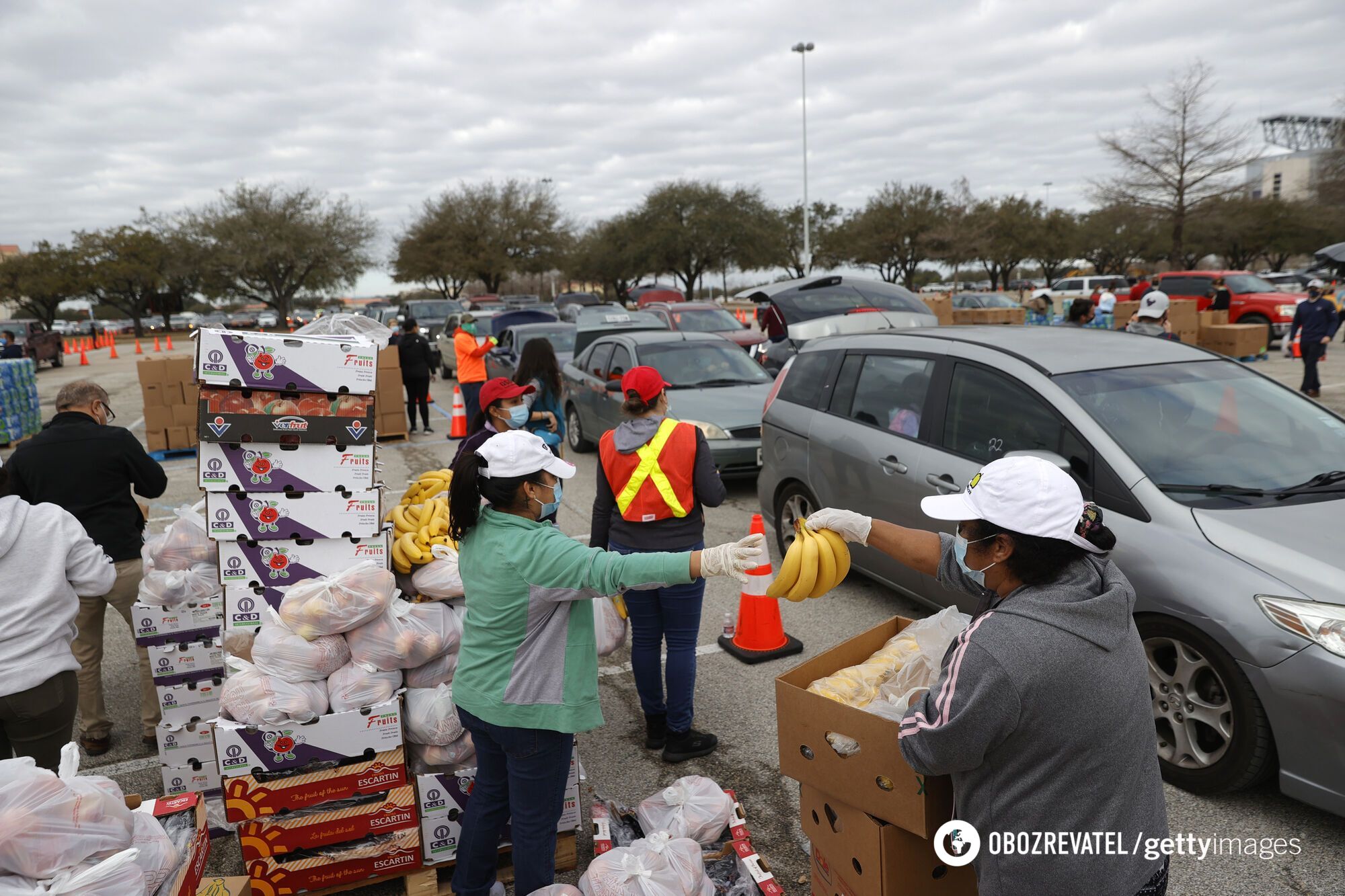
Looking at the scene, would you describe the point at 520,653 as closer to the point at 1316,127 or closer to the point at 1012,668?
the point at 1012,668

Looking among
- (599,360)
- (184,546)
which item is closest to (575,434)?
(599,360)

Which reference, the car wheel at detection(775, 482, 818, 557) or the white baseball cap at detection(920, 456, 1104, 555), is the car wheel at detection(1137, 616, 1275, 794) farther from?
the car wheel at detection(775, 482, 818, 557)

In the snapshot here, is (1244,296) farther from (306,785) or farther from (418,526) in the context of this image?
(306,785)

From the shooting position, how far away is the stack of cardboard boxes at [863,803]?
88.0 inches

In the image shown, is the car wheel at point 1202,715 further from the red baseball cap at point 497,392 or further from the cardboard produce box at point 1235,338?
the cardboard produce box at point 1235,338

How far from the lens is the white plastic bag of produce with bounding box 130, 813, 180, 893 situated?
2.32 metres

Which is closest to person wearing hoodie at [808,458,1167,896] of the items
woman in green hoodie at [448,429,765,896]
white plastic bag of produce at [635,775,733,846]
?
woman in green hoodie at [448,429,765,896]

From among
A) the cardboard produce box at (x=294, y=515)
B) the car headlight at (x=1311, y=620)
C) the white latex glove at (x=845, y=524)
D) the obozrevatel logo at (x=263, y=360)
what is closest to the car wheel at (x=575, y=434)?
the cardboard produce box at (x=294, y=515)

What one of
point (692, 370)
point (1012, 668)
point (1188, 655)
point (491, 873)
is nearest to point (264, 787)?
point (491, 873)

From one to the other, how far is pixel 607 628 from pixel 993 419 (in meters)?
2.52

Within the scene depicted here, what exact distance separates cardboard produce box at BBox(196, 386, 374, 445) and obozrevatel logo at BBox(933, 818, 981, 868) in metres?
2.86

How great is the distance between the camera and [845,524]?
108 inches

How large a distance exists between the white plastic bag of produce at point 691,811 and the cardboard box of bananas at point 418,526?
1486 millimetres

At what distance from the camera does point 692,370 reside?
10.0 m
